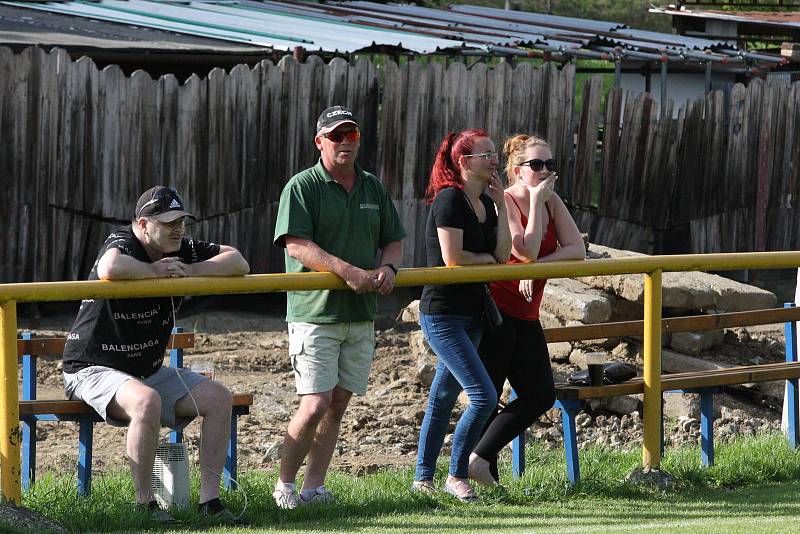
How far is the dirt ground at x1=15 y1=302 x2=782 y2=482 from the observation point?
8.27 metres

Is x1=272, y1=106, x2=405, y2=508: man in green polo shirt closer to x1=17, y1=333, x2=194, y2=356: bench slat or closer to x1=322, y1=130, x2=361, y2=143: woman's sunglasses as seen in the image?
x1=322, y1=130, x2=361, y2=143: woman's sunglasses

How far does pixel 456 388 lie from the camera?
6156 millimetres

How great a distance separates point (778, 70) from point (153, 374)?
1797 cm

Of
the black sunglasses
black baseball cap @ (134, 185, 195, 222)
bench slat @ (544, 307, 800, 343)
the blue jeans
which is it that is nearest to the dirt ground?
bench slat @ (544, 307, 800, 343)

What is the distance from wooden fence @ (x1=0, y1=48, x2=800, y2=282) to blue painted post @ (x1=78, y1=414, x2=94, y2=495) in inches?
244

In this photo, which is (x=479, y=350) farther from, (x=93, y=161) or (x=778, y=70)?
(x=778, y=70)

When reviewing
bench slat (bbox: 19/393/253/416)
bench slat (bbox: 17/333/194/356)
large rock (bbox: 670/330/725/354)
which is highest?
bench slat (bbox: 17/333/194/356)

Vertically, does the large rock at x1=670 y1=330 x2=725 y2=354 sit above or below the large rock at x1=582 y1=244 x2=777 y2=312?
below

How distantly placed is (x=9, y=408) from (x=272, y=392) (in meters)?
4.57

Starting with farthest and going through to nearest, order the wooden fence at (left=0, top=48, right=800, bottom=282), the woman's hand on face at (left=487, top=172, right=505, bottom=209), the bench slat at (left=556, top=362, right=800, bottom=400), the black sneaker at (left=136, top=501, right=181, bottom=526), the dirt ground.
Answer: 1. the wooden fence at (left=0, top=48, right=800, bottom=282)
2. the dirt ground
3. the bench slat at (left=556, top=362, right=800, bottom=400)
4. the woman's hand on face at (left=487, top=172, right=505, bottom=209)
5. the black sneaker at (left=136, top=501, right=181, bottom=526)

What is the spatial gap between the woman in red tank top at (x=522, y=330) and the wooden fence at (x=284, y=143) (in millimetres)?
6180

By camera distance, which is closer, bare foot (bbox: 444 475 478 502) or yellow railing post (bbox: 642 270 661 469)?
bare foot (bbox: 444 475 478 502)

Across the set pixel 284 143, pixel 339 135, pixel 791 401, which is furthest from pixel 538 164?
pixel 284 143

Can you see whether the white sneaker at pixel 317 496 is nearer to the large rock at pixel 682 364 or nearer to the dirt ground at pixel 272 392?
the dirt ground at pixel 272 392
